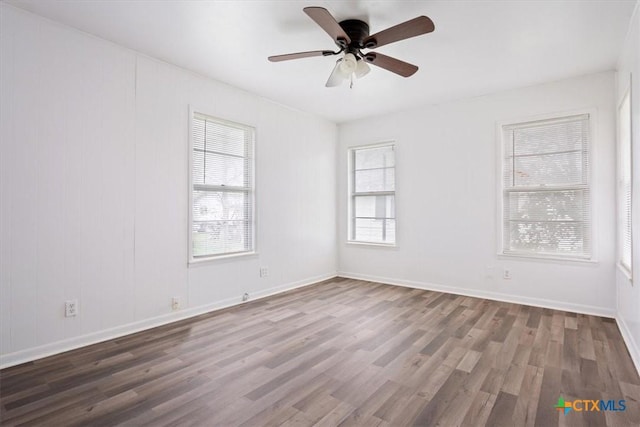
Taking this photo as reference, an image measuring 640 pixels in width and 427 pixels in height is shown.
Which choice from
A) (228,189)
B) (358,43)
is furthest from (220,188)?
(358,43)

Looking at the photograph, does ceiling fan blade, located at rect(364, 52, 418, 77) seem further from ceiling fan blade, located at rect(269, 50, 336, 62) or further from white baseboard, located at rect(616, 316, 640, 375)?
white baseboard, located at rect(616, 316, 640, 375)

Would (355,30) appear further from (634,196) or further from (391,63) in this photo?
(634,196)

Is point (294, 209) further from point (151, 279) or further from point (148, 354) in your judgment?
point (148, 354)

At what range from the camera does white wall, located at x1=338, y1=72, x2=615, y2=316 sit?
12.2 ft

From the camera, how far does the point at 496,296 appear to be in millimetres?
4348

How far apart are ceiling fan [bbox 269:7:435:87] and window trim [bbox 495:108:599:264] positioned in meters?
2.14

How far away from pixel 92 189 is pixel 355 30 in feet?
8.75

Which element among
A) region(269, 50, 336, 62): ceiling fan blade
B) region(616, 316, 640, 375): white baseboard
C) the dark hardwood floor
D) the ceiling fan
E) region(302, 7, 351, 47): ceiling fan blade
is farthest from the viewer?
region(269, 50, 336, 62): ceiling fan blade

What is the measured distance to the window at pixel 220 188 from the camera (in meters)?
3.83

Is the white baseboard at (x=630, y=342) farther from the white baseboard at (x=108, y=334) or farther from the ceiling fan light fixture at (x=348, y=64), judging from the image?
the white baseboard at (x=108, y=334)

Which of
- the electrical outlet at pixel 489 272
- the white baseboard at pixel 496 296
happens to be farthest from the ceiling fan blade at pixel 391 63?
the white baseboard at pixel 496 296

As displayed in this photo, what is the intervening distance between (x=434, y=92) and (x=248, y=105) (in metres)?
2.46

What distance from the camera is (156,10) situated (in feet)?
8.50

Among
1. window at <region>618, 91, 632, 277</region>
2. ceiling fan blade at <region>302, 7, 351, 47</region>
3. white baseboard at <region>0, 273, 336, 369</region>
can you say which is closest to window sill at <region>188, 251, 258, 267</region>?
white baseboard at <region>0, 273, 336, 369</region>
